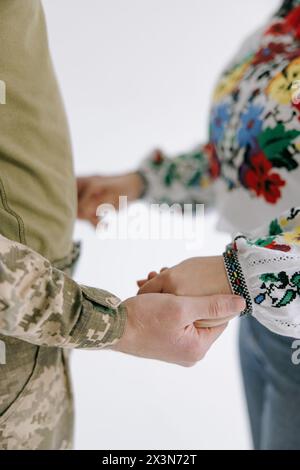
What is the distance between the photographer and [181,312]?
1.60ft

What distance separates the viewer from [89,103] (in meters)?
1.03

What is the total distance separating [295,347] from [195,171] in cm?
35

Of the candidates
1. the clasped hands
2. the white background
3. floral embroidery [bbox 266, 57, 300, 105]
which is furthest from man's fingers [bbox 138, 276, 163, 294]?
the white background

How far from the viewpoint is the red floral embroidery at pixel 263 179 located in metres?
0.58

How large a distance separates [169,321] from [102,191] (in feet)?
1.28

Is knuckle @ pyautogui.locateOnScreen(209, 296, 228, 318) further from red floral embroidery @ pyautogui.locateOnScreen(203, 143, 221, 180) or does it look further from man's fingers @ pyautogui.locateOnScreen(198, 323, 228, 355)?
red floral embroidery @ pyautogui.locateOnScreen(203, 143, 221, 180)

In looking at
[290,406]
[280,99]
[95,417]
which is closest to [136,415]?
[95,417]

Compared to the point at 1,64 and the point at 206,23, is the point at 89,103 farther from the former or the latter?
the point at 1,64

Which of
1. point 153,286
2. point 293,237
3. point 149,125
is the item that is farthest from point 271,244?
point 149,125

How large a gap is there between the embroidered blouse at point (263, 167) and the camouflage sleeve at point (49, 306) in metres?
0.13

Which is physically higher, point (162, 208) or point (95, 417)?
point (162, 208)

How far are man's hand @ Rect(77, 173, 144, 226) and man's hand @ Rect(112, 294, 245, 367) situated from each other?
1.08ft

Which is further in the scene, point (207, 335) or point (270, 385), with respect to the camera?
point (270, 385)

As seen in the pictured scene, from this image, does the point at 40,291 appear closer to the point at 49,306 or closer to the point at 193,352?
the point at 49,306
